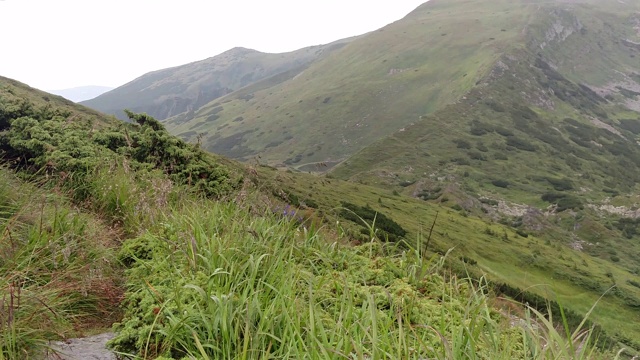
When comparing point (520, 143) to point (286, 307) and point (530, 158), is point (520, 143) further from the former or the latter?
point (286, 307)

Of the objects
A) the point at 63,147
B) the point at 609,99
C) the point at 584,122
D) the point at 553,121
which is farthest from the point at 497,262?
the point at 609,99

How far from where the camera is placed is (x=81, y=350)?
157 inches

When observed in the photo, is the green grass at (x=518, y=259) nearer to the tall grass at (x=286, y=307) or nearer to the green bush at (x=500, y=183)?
the tall grass at (x=286, y=307)

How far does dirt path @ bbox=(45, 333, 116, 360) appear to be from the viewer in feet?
12.5

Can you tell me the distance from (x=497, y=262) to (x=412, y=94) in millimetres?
164043

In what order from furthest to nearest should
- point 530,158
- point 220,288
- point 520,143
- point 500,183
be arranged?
point 520,143, point 530,158, point 500,183, point 220,288

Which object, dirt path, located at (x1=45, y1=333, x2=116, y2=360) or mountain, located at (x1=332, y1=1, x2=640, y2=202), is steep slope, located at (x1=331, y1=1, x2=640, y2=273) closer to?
mountain, located at (x1=332, y1=1, x2=640, y2=202)


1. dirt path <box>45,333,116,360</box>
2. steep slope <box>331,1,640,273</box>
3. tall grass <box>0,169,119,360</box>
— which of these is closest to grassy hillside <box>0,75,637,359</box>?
tall grass <box>0,169,119,360</box>

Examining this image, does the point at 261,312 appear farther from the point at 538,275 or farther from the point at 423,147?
the point at 423,147

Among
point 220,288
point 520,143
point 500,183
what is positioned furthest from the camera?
point 520,143

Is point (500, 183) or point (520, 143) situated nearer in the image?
point (500, 183)

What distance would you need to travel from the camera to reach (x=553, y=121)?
156500mm

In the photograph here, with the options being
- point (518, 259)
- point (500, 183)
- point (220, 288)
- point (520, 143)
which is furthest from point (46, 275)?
point (520, 143)

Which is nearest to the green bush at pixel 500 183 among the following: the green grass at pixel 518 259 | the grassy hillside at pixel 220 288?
the green grass at pixel 518 259
